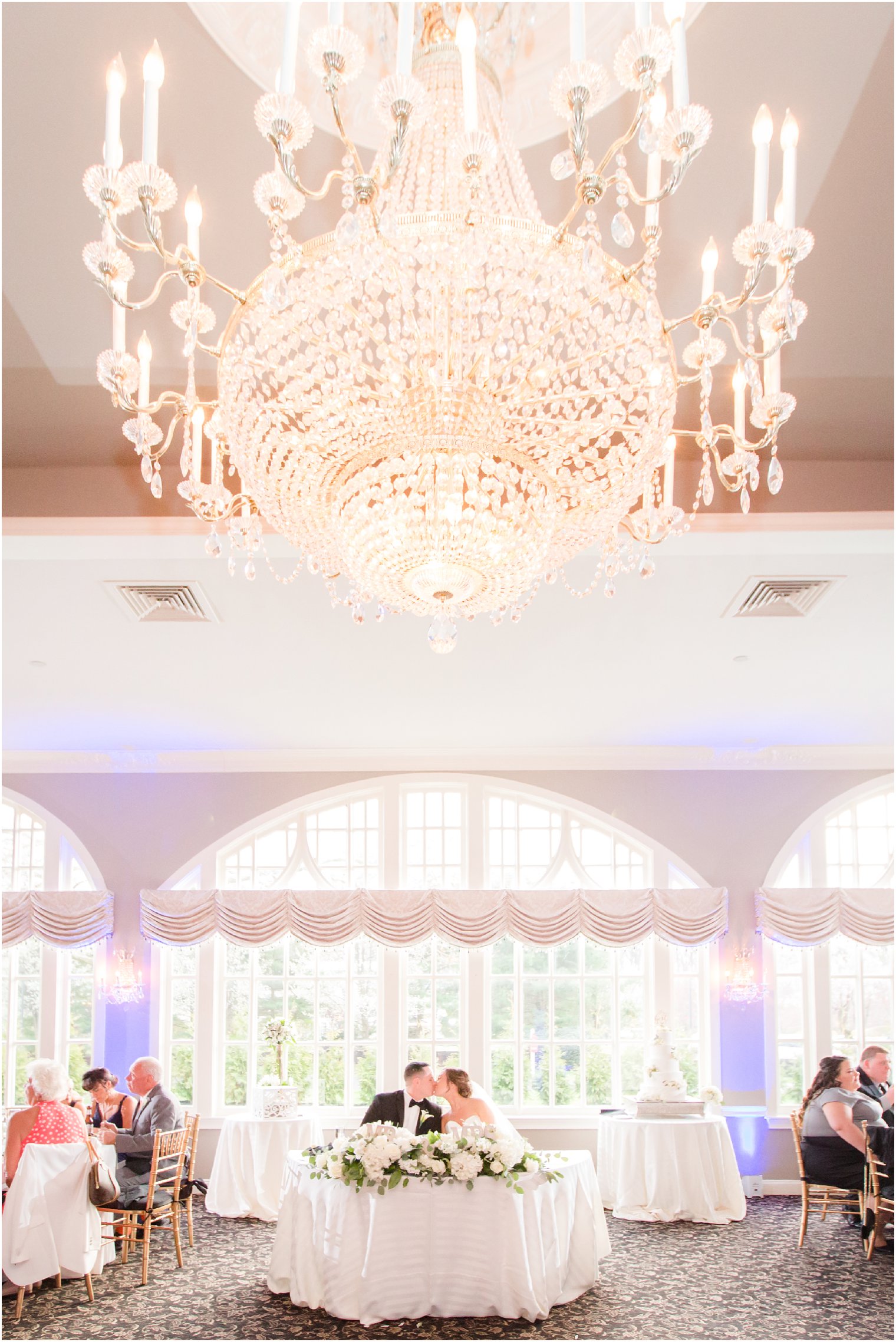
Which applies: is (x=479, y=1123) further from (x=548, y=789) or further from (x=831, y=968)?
(x=831, y=968)

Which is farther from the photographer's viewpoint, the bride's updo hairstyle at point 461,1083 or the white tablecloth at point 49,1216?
the bride's updo hairstyle at point 461,1083

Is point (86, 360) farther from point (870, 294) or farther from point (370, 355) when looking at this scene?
point (870, 294)

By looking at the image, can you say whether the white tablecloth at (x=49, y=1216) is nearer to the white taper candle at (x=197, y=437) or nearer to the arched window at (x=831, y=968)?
the white taper candle at (x=197, y=437)

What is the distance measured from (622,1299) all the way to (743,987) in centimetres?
466

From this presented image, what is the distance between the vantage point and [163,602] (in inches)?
245

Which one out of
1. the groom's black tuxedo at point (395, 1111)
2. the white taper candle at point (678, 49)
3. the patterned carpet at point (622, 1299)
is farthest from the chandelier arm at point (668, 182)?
the groom's black tuxedo at point (395, 1111)

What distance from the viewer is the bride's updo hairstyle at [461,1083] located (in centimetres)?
711

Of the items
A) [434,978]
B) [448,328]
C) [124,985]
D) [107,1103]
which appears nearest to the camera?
[448,328]

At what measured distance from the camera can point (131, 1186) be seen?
7.52m

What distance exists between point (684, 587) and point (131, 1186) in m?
5.59

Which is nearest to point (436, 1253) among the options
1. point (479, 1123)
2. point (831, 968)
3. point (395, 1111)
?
point (479, 1123)

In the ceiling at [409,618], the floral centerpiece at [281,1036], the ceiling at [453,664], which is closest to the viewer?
the ceiling at [409,618]

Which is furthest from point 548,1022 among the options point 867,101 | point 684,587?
point 867,101

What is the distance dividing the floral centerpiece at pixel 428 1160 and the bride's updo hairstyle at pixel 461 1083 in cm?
86
